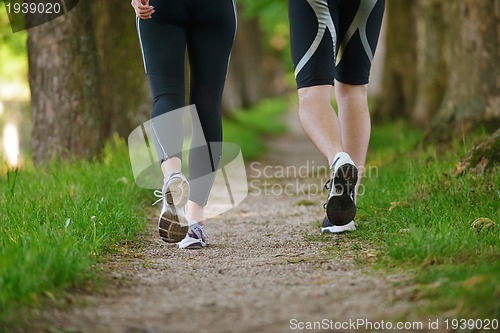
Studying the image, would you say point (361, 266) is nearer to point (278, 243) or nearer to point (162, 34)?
point (278, 243)

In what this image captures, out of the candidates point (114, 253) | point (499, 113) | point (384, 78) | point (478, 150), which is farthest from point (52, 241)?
point (384, 78)

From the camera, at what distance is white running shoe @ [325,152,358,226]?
152 inches

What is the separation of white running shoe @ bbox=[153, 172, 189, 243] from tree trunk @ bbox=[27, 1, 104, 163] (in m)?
3.15

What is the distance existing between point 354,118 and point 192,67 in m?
1.04

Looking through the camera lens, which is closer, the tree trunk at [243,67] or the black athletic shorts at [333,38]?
the black athletic shorts at [333,38]

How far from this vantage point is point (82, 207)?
14.3 feet

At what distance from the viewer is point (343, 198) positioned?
397 cm

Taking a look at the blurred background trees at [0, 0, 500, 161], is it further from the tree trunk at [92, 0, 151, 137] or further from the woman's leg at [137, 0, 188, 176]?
the woman's leg at [137, 0, 188, 176]

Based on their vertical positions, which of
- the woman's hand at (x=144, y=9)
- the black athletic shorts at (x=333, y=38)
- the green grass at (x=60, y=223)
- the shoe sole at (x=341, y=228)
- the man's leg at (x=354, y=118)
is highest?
the woman's hand at (x=144, y=9)

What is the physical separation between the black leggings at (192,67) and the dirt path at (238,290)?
0.50m

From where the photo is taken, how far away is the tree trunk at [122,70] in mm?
8328

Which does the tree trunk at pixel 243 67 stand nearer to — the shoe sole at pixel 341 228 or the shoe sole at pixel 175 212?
the shoe sole at pixel 341 228

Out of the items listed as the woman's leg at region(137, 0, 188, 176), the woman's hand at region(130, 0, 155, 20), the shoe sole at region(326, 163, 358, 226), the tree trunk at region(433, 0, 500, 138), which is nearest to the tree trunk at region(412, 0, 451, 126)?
the tree trunk at region(433, 0, 500, 138)

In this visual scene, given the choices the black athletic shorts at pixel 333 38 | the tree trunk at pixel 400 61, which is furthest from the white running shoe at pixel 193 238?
the tree trunk at pixel 400 61
